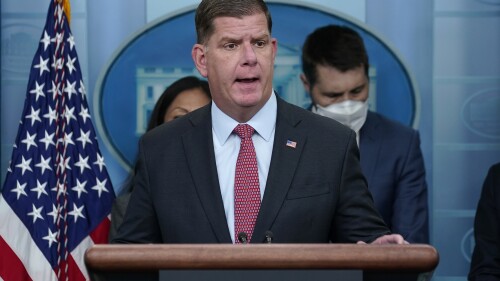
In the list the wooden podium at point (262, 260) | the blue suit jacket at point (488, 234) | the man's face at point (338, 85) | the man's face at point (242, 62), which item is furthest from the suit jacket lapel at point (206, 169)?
the blue suit jacket at point (488, 234)

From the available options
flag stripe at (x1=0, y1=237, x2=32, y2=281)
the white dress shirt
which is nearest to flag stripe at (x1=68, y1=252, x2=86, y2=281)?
flag stripe at (x1=0, y1=237, x2=32, y2=281)

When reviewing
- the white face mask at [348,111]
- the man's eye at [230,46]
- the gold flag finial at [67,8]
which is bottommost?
the white face mask at [348,111]

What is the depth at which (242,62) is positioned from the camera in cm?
257

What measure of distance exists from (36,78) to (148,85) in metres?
0.55

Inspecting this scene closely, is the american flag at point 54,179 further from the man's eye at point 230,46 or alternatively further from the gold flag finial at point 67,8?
the man's eye at point 230,46

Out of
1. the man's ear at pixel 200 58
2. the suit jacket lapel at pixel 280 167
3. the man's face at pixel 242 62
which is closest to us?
the suit jacket lapel at pixel 280 167

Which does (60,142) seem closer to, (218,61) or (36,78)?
(36,78)

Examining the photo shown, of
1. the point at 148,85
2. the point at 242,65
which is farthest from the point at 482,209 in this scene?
the point at 242,65

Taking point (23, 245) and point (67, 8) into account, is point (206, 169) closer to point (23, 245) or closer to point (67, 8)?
point (23, 245)

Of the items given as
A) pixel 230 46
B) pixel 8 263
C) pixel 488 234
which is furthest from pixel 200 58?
pixel 488 234

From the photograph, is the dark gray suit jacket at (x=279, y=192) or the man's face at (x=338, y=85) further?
the man's face at (x=338, y=85)

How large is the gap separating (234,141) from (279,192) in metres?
0.25

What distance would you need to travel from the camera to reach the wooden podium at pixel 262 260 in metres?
1.77

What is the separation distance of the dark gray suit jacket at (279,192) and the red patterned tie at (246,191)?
1.7 inches
